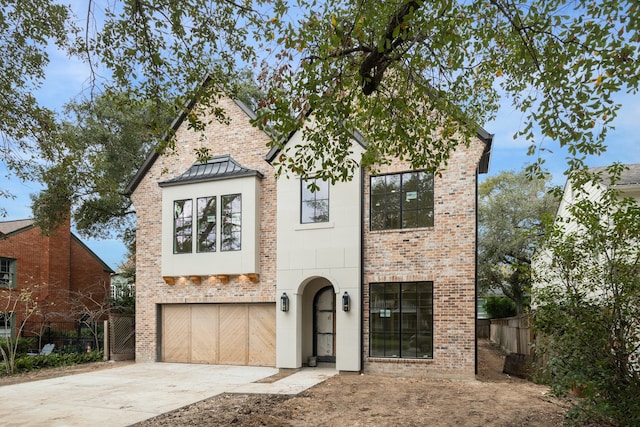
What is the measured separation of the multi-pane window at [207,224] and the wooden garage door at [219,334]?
190cm

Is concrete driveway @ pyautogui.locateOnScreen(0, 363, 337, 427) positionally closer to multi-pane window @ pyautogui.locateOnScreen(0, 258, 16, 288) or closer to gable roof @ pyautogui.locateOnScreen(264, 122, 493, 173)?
gable roof @ pyautogui.locateOnScreen(264, 122, 493, 173)

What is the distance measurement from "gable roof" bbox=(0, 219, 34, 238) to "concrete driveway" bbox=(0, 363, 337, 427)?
424 inches

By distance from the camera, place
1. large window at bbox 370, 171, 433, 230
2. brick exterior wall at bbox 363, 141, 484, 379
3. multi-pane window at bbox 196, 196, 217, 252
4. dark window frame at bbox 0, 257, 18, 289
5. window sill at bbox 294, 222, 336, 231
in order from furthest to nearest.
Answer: dark window frame at bbox 0, 257, 18, 289 < multi-pane window at bbox 196, 196, 217, 252 < window sill at bbox 294, 222, 336, 231 < large window at bbox 370, 171, 433, 230 < brick exterior wall at bbox 363, 141, 484, 379

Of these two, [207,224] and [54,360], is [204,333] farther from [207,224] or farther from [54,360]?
[54,360]

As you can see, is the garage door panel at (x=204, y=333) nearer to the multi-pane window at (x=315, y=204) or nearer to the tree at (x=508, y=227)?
the multi-pane window at (x=315, y=204)

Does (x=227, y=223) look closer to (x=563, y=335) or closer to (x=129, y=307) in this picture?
(x=129, y=307)

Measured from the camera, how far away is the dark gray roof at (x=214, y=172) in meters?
14.5

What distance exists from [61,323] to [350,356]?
15861mm

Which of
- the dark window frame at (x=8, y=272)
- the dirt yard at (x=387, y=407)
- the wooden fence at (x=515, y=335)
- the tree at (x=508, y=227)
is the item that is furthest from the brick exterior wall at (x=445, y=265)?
the dark window frame at (x=8, y=272)

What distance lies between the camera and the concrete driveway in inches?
333

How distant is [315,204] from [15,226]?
1633 cm

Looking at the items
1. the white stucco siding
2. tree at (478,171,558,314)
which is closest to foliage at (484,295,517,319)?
tree at (478,171,558,314)

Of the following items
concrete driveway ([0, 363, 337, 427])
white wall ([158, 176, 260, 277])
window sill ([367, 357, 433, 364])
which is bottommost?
concrete driveway ([0, 363, 337, 427])

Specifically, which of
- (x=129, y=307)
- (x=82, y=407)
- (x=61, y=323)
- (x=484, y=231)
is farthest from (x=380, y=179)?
(x=61, y=323)
